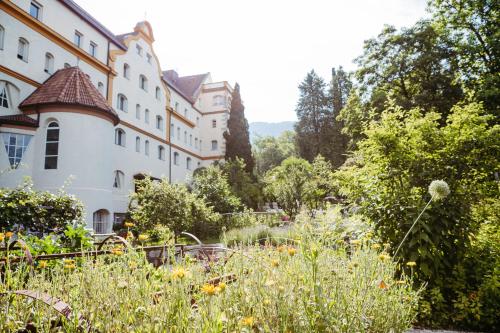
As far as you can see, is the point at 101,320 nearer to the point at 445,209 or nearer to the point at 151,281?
the point at 151,281

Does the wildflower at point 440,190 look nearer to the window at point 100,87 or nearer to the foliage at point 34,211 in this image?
the foliage at point 34,211

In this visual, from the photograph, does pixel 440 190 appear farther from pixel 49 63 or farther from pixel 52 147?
pixel 49 63

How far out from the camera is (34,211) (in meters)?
6.98

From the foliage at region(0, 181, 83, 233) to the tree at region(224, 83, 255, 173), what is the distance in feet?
88.1

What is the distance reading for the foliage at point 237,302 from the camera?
1.56 metres

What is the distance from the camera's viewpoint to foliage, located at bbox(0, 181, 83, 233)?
6.54 m

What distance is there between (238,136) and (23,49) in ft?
74.3

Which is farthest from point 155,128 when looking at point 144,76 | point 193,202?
point 193,202

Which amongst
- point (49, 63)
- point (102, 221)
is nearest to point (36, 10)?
point (49, 63)

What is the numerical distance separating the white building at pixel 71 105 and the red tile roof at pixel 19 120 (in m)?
0.04

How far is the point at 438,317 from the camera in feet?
13.3

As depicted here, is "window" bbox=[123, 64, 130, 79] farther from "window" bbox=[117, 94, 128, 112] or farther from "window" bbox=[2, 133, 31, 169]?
"window" bbox=[2, 133, 31, 169]

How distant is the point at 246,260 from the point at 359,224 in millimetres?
3669

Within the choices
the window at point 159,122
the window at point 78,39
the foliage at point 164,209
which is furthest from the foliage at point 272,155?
the foliage at point 164,209
